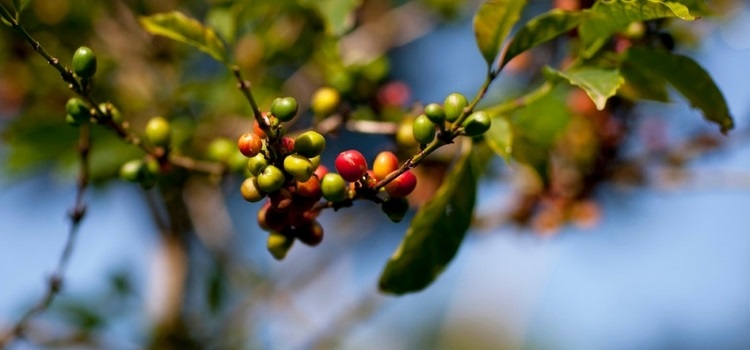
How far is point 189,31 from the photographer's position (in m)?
1.08

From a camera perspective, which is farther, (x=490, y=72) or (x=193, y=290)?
(x=193, y=290)

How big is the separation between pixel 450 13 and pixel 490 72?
4.53 feet

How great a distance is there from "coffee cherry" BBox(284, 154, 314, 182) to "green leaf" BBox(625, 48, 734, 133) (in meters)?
0.52

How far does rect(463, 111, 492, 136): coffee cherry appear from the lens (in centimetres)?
83

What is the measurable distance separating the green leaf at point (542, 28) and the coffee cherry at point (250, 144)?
0.39 metres

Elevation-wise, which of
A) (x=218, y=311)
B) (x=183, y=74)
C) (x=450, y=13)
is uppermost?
(x=183, y=74)

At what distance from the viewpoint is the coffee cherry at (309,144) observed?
0.81 metres

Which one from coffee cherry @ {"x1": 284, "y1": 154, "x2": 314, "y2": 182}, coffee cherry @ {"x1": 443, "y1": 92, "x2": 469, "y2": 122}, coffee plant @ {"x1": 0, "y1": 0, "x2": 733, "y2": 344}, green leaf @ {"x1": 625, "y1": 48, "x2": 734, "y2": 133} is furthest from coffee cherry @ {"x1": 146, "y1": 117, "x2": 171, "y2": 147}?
green leaf @ {"x1": 625, "y1": 48, "x2": 734, "y2": 133}

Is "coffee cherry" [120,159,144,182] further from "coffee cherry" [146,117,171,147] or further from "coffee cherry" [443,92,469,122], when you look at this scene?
"coffee cherry" [443,92,469,122]

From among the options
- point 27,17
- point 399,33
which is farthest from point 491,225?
point 27,17

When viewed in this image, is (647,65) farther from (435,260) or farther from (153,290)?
(153,290)

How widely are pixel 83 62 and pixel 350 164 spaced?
35cm

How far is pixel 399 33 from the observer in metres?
→ 2.29

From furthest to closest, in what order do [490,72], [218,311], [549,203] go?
[218,311] → [549,203] → [490,72]
